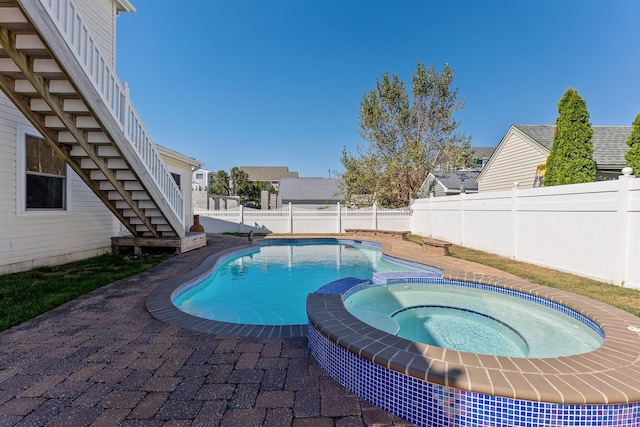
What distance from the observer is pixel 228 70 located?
14.6m

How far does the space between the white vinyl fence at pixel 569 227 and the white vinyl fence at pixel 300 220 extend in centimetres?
532

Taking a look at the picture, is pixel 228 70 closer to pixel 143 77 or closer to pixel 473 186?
A: pixel 143 77

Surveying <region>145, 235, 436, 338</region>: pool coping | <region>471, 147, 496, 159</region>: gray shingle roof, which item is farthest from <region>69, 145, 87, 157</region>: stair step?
<region>471, 147, 496, 159</region>: gray shingle roof

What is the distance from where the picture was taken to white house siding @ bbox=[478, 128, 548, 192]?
12234 millimetres

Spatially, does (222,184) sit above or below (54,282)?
above

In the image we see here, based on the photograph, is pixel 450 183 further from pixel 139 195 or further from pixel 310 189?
pixel 139 195

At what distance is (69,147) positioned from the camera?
562cm

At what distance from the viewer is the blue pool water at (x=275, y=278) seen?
4.69 meters

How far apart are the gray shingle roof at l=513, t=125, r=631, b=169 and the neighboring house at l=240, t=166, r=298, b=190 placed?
39.4 meters

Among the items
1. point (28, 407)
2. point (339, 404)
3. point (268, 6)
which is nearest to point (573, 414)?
point (339, 404)

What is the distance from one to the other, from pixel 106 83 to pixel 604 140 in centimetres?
1640

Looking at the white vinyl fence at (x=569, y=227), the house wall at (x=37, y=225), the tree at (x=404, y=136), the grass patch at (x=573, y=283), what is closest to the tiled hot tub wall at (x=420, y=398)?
the grass patch at (x=573, y=283)

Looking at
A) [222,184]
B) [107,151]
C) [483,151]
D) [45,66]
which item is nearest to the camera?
[45,66]

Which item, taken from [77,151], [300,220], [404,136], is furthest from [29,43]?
[404,136]
